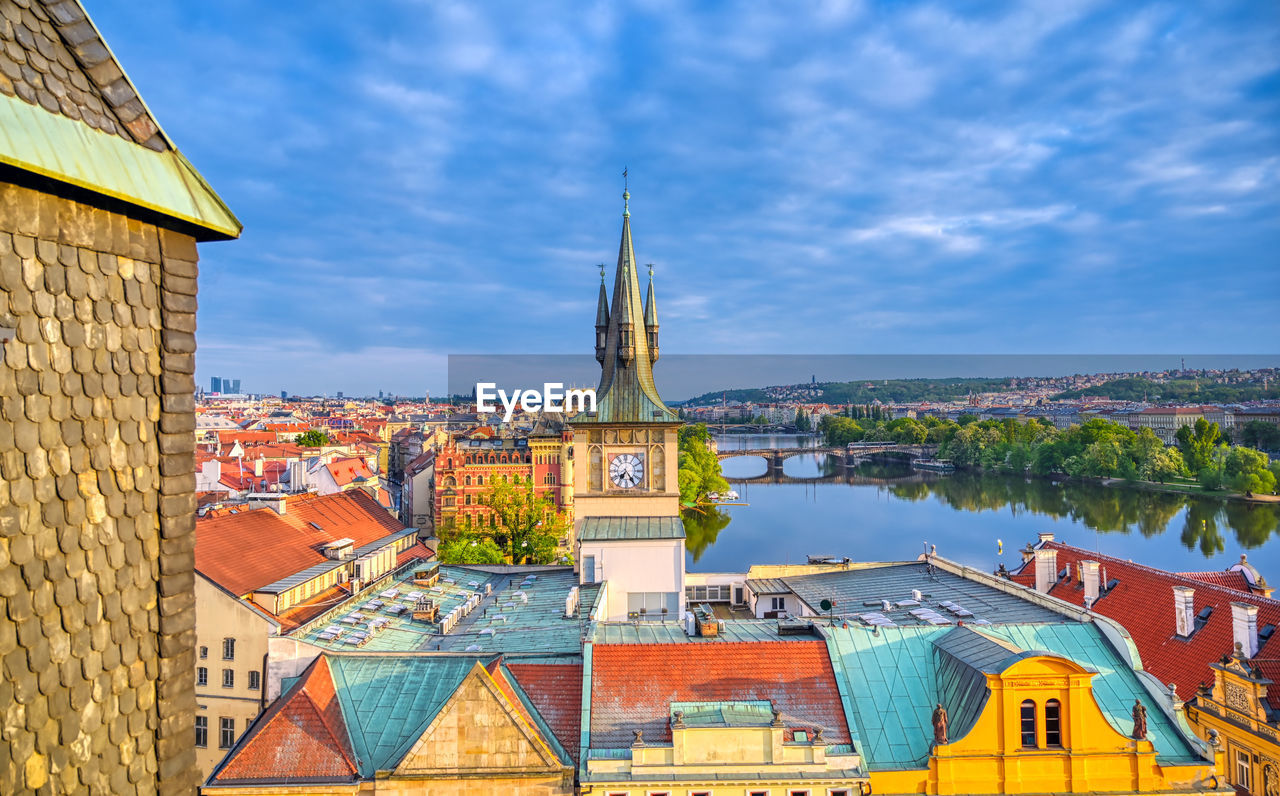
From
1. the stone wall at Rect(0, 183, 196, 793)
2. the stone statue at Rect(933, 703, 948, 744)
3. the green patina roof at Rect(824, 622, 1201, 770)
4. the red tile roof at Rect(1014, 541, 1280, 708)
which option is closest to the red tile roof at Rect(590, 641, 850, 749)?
the green patina roof at Rect(824, 622, 1201, 770)

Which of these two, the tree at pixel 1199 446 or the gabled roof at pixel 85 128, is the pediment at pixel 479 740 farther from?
the tree at pixel 1199 446

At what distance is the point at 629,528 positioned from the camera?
23.0 metres

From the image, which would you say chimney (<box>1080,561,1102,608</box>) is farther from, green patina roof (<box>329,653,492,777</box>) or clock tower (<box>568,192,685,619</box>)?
green patina roof (<box>329,653,492,777</box>)

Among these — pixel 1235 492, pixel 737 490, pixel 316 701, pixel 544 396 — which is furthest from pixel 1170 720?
pixel 737 490

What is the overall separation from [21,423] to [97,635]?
130cm

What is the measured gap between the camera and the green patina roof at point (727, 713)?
494 inches

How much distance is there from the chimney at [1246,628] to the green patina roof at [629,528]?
12227 millimetres

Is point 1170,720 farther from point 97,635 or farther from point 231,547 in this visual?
point 231,547

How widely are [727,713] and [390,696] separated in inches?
214

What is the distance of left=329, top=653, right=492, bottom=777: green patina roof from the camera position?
12984 millimetres

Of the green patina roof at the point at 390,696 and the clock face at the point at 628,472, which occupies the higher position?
the clock face at the point at 628,472

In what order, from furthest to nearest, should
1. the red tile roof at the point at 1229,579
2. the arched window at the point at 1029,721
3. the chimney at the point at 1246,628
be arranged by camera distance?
the red tile roof at the point at 1229,579 → the chimney at the point at 1246,628 → the arched window at the point at 1029,721

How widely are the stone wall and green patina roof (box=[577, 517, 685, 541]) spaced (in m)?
17.2

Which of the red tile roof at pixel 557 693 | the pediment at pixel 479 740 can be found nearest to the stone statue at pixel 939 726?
the red tile roof at pixel 557 693
